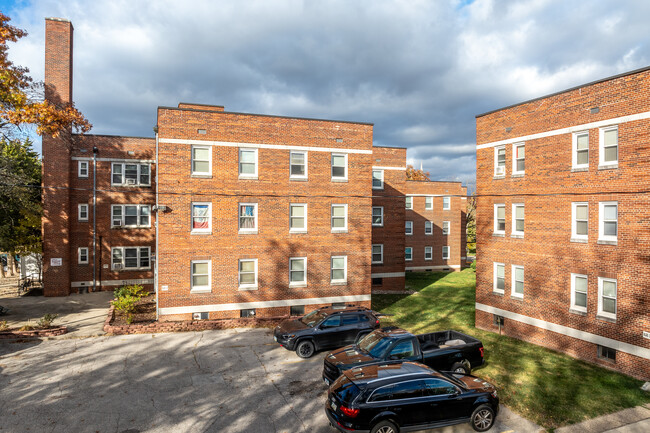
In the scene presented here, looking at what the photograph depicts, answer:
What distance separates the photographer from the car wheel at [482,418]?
30.7ft

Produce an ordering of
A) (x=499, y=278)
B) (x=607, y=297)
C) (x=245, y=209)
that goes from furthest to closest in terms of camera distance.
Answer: (x=245, y=209)
(x=499, y=278)
(x=607, y=297)

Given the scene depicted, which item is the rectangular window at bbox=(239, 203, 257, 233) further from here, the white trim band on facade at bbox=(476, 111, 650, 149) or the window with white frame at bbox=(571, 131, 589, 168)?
the window with white frame at bbox=(571, 131, 589, 168)

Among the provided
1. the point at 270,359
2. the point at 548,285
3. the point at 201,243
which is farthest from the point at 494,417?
the point at 201,243

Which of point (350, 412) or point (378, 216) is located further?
→ point (378, 216)

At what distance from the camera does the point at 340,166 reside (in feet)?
71.8

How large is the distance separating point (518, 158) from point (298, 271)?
43.1 ft

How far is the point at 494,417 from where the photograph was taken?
9578mm

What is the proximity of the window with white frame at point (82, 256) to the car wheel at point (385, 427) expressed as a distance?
2744cm

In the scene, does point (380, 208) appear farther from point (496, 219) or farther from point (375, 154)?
point (496, 219)

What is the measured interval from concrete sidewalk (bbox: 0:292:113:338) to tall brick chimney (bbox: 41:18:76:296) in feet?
6.10

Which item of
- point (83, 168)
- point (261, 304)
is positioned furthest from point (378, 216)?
point (83, 168)

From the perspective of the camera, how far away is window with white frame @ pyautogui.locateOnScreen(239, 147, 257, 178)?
20214 mm

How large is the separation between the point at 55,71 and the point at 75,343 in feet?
66.5

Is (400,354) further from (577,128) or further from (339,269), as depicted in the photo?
(577,128)
